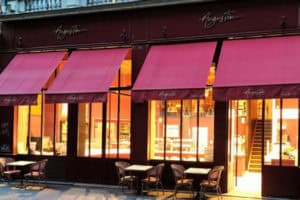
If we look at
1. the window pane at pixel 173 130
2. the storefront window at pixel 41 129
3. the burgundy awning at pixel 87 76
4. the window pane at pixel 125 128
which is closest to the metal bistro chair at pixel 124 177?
the window pane at pixel 125 128

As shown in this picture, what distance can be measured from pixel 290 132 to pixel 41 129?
9427mm

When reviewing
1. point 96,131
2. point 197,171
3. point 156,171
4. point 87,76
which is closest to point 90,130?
point 96,131

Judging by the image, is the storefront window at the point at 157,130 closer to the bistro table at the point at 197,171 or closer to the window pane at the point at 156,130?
the window pane at the point at 156,130

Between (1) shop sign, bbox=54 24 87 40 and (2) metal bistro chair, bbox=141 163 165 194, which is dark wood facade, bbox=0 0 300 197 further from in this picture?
(2) metal bistro chair, bbox=141 163 165 194

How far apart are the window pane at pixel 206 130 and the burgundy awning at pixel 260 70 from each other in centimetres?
182

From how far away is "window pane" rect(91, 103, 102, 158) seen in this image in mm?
16859

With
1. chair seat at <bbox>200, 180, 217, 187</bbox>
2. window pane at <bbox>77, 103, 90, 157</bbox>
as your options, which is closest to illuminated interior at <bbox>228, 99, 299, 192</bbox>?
chair seat at <bbox>200, 180, 217, 187</bbox>

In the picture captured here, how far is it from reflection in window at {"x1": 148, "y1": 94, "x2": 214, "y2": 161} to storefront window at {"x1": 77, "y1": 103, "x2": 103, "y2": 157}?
2.19 metres

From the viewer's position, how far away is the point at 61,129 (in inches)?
696

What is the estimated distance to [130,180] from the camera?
15.2 meters

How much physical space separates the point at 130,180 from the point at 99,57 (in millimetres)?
4434

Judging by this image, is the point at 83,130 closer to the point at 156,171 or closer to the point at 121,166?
the point at 121,166

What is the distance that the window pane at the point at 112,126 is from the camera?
16.6 metres

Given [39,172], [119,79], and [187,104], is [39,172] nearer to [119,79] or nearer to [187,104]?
[119,79]
